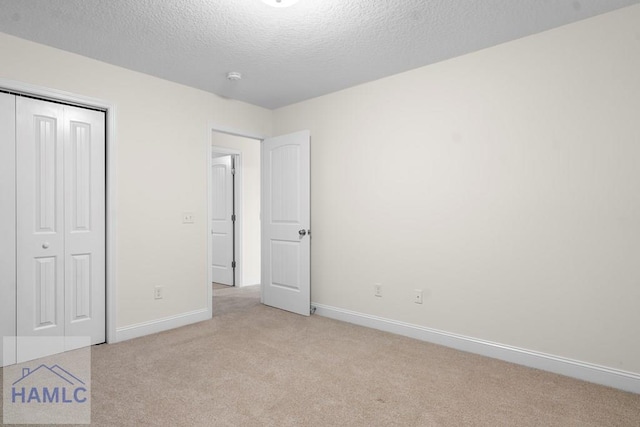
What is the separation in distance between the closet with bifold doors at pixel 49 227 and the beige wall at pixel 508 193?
2355 mm

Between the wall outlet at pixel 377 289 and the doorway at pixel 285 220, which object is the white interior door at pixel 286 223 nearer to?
the doorway at pixel 285 220

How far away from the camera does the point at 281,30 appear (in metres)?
2.56

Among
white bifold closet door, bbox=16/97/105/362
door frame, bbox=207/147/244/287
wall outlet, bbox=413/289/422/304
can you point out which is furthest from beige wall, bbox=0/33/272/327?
wall outlet, bbox=413/289/422/304

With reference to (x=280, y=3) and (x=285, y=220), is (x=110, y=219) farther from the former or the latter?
(x=280, y=3)

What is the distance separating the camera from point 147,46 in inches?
110

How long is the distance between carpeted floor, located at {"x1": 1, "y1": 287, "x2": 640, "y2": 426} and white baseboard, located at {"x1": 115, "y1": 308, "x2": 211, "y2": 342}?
0.45 ft

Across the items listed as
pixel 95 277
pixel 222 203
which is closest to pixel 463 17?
pixel 95 277

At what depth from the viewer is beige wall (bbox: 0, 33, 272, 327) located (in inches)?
119

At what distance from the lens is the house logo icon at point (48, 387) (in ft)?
7.07

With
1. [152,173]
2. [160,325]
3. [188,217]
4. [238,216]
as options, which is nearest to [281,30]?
[152,173]

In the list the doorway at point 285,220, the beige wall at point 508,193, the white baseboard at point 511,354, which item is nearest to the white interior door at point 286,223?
the doorway at point 285,220

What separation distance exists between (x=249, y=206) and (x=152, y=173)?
7.52 ft

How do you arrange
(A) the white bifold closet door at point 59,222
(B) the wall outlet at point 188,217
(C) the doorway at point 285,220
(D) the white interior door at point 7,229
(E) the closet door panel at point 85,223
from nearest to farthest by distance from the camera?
(D) the white interior door at point 7,229, (A) the white bifold closet door at point 59,222, (E) the closet door panel at point 85,223, (B) the wall outlet at point 188,217, (C) the doorway at point 285,220

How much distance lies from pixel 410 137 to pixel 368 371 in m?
2.07
